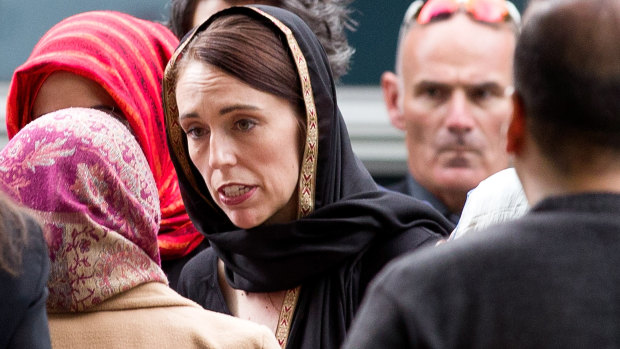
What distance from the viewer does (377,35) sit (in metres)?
5.65

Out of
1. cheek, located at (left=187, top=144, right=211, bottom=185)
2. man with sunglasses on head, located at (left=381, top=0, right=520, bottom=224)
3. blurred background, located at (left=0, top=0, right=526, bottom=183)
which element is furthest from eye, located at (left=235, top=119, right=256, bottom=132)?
blurred background, located at (left=0, top=0, right=526, bottom=183)

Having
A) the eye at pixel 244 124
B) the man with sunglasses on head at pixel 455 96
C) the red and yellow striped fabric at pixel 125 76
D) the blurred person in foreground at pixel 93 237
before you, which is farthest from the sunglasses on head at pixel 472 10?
the blurred person in foreground at pixel 93 237

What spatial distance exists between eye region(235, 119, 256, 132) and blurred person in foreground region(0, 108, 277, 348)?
50 cm

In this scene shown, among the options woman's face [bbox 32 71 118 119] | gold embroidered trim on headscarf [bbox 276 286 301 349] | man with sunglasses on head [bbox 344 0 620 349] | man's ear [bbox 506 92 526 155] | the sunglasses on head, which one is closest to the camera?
man with sunglasses on head [bbox 344 0 620 349]

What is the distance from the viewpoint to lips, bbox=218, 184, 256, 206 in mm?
2672

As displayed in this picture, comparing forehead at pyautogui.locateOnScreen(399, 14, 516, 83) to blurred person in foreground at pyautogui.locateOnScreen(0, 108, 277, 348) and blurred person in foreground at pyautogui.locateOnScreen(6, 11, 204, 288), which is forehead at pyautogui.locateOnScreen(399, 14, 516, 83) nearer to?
blurred person in foreground at pyautogui.locateOnScreen(6, 11, 204, 288)

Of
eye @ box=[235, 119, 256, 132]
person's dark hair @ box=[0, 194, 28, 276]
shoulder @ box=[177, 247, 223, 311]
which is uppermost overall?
person's dark hair @ box=[0, 194, 28, 276]

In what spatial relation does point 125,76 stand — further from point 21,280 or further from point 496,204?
point 21,280

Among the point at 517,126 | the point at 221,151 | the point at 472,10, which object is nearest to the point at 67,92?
the point at 221,151

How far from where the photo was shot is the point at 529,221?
4.75 feet

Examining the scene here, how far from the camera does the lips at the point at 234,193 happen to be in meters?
2.67

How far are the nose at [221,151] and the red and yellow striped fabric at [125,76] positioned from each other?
61 cm

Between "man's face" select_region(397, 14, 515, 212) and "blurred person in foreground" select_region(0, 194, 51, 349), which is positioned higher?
"blurred person in foreground" select_region(0, 194, 51, 349)

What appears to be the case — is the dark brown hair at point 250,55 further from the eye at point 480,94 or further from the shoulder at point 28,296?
the eye at point 480,94
